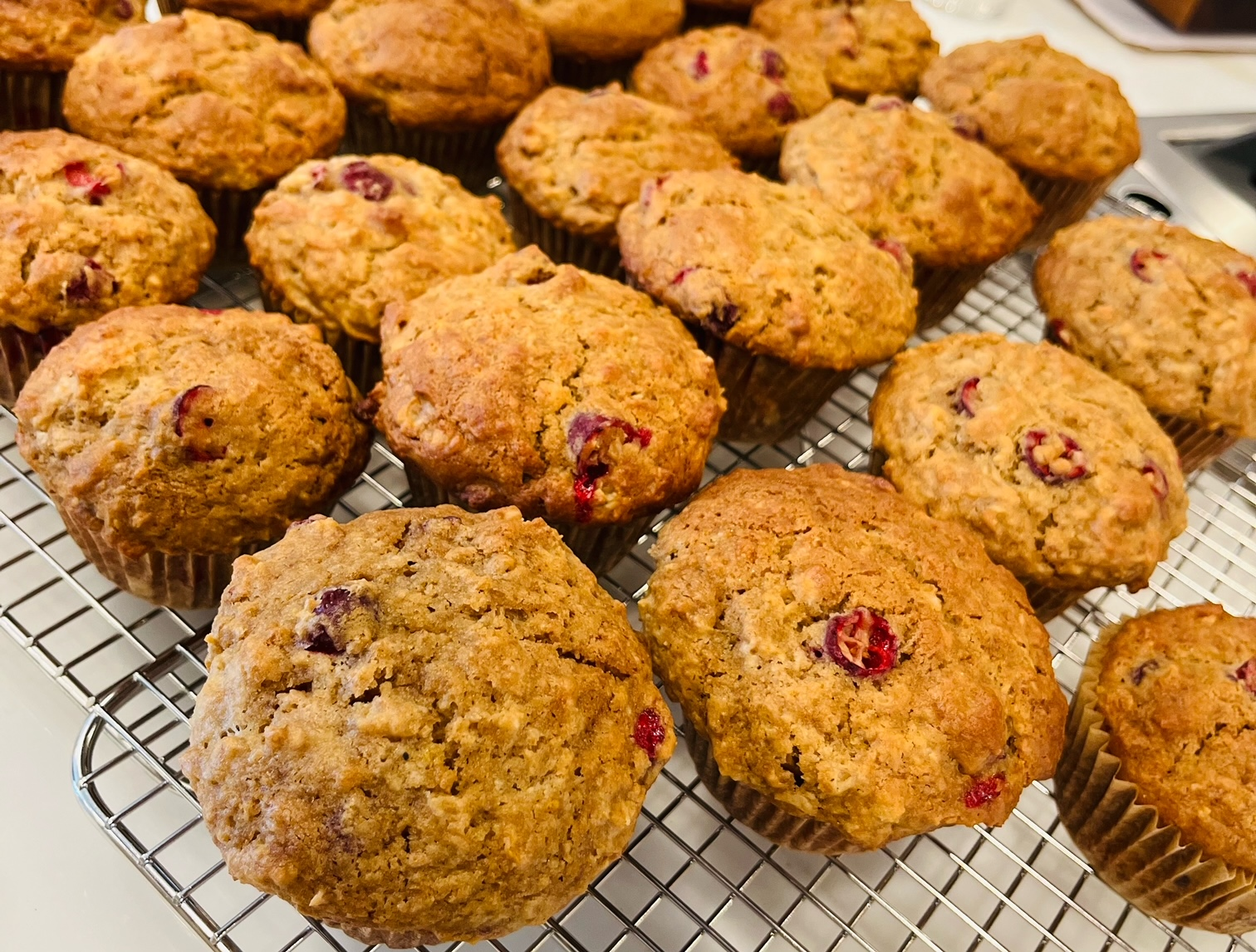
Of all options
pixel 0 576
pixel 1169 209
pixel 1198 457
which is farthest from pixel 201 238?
pixel 1169 209

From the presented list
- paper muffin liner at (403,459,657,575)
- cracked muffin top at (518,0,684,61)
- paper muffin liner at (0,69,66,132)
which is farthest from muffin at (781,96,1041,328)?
paper muffin liner at (0,69,66,132)

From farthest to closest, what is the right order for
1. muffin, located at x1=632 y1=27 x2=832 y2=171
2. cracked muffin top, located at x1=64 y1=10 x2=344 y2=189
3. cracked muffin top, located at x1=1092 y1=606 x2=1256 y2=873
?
muffin, located at x1=632 y1=27 x2=832 y2=171 < cracked muffin top, located at x1=64 y1=10 x2=344 y2=189 < cracked muffin top, located at x1=1092 y1=606 x2=1256 y2=873

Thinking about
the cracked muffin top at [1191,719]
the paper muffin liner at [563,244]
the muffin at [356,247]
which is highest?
the muffin at [356,247]

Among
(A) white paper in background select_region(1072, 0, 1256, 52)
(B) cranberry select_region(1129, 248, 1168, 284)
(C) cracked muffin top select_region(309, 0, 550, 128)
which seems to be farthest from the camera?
(A) white paper in background select_region(1072, 0, 1256, 52)

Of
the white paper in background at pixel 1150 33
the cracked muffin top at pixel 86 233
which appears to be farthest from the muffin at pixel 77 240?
the white paper in background at pixel 1150 33

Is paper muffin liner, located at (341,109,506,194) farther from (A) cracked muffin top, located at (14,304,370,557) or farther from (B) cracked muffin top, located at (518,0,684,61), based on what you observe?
(A) cracked muffin top, located at (14,304,370,557)

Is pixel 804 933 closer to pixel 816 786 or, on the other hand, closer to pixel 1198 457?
pixel 816 786

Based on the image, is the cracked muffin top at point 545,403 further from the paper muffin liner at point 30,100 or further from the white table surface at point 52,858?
the paper muffin liner at point 30,100
